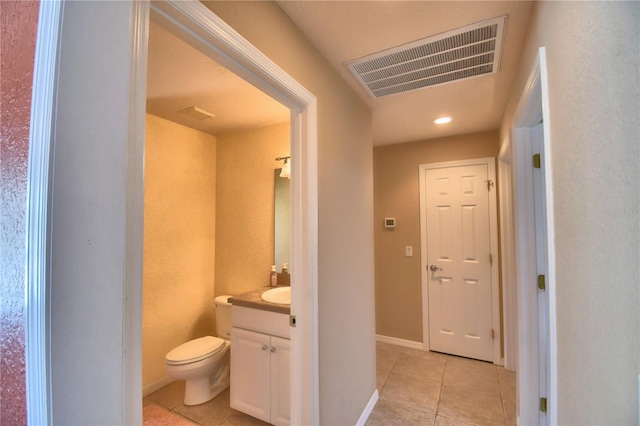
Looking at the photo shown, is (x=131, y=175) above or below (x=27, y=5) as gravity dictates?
below

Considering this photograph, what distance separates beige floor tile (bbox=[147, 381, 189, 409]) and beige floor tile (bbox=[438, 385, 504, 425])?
207 centimetres

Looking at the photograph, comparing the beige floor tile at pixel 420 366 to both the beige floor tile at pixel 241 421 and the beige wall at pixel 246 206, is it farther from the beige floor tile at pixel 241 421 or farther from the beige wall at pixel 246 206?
the beige wall at pixel 246 206

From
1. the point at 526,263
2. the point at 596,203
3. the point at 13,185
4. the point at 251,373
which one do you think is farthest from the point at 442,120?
the point at 13,185

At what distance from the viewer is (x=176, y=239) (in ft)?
8.36

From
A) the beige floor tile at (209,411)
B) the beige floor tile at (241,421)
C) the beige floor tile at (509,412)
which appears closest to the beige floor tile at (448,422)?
the beige floor tile at (509,412)

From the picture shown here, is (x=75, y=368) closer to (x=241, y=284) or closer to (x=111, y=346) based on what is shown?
(x=111, y=346)

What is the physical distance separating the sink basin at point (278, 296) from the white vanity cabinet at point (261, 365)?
0.11m

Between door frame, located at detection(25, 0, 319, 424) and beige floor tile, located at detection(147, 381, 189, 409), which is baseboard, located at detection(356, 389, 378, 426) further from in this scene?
door frame, located at detection(25, 0, 319, 424)

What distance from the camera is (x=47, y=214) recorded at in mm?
470

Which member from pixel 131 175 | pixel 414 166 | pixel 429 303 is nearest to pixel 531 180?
pixel 414 166

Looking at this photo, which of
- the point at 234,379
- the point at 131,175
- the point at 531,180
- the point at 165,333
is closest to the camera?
the point at 131,175

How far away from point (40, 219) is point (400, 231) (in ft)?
10.2

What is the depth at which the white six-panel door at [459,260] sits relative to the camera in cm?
277

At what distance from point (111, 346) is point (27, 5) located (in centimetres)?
70
